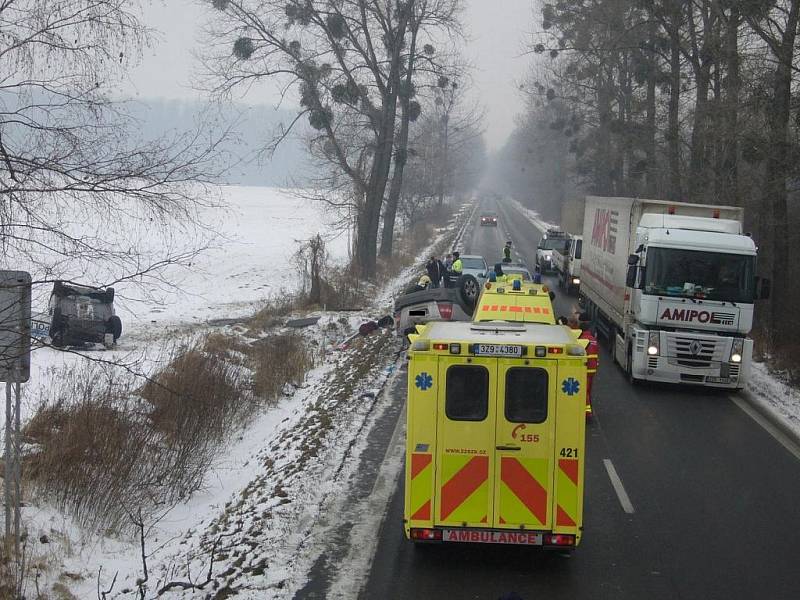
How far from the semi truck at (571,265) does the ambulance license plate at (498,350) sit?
2711cm

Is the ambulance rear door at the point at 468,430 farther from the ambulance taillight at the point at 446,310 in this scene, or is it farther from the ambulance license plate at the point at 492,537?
the ambulance taillight at the point at 446,310

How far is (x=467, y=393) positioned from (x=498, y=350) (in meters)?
0.51

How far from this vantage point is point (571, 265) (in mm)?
37531

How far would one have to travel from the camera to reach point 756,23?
22.7 m

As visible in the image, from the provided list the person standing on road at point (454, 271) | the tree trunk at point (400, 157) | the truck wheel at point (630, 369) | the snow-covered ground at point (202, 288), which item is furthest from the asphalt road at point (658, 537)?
the tree trunk at point (400, 157)

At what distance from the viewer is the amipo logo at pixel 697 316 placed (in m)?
18.1

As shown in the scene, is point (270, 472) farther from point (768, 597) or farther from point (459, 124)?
point (459, 124)

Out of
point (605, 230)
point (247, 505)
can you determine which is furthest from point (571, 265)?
point (247, 505)

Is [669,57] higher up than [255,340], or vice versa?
[669,57]

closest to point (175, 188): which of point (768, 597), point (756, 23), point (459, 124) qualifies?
point (768, 597)

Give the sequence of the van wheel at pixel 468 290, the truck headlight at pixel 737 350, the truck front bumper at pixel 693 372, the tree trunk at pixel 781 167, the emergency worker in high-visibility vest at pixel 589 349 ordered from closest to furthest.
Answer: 1. the emergency worker in high-visibility vest at pixel 589 349
2. the truck headlight at pixel 737 350
3. the truck front bumper at pixel 693 372
4. the tree trunk at pixel 781 167
5. the van wheel at pixel 468 290

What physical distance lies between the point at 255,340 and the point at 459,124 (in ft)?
220

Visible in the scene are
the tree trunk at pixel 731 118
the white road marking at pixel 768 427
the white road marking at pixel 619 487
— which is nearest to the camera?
the white road marking at pixel 619 487

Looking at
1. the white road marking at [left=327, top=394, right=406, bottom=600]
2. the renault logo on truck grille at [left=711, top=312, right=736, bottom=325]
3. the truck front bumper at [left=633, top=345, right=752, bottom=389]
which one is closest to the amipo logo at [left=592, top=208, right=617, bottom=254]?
the renault logo on truck grille at [left=711, top=312, right=736, bottom=325]
